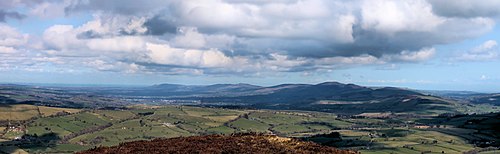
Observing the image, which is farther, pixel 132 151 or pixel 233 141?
pixel 233 141

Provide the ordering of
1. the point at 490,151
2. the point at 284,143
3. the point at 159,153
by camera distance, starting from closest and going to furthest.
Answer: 1. the point at 159,153
2. the point at 284,143
3. the point at 490,151

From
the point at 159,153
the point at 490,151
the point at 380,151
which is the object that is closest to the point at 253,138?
the point at 159,153

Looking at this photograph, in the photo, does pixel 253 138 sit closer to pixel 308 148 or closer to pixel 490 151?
pixel 308 148

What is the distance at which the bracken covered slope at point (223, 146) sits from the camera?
31.0 metres

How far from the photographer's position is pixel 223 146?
32031 millimetres

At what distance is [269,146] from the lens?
32.1 meters

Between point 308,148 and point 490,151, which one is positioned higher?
point 308,148

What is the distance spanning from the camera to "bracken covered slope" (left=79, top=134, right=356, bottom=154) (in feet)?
102

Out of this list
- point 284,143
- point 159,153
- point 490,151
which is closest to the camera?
point 159,153

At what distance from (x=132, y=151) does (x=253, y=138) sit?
820cm

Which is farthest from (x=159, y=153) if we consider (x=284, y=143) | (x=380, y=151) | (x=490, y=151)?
(x=490, y=151)

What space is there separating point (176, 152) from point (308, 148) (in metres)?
8.25

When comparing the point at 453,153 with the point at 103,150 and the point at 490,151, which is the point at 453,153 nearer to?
the point at 490,151

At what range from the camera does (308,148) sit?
31.7 m
